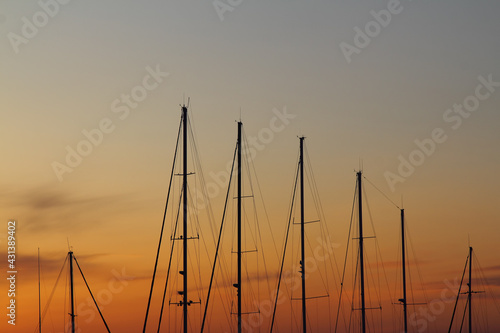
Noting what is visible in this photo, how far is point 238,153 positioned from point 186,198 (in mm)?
5543

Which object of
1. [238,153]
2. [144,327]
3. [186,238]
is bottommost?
[144,327]

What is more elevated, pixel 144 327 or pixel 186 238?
pixel 186 238

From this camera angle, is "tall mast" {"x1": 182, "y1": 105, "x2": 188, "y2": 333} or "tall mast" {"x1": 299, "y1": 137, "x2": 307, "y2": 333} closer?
"tall mast" {"x1": 182, "y1": 105, "x2": 188, "y2": 333}

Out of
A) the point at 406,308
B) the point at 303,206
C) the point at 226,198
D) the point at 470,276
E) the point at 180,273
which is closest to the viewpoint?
the point at 180,273

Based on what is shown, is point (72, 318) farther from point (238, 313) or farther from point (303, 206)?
point (303, 206)

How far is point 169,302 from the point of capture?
5697cm

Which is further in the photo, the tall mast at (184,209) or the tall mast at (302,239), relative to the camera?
the tall mast at (302,239)

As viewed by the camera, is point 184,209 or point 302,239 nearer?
point 184,209

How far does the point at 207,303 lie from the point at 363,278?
15.1 m

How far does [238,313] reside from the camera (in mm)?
58500

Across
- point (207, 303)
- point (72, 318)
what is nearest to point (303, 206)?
point (207, 303)

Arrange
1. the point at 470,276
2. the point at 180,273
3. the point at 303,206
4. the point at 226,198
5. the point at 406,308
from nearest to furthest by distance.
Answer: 1. the point at 180,273
2. the point at 226,198
3. the point at 303,206
4. the point at 406,308
5. the point at 470,276

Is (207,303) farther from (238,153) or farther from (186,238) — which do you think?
(238,153)

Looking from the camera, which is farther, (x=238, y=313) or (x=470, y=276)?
(x=470, y=276)
